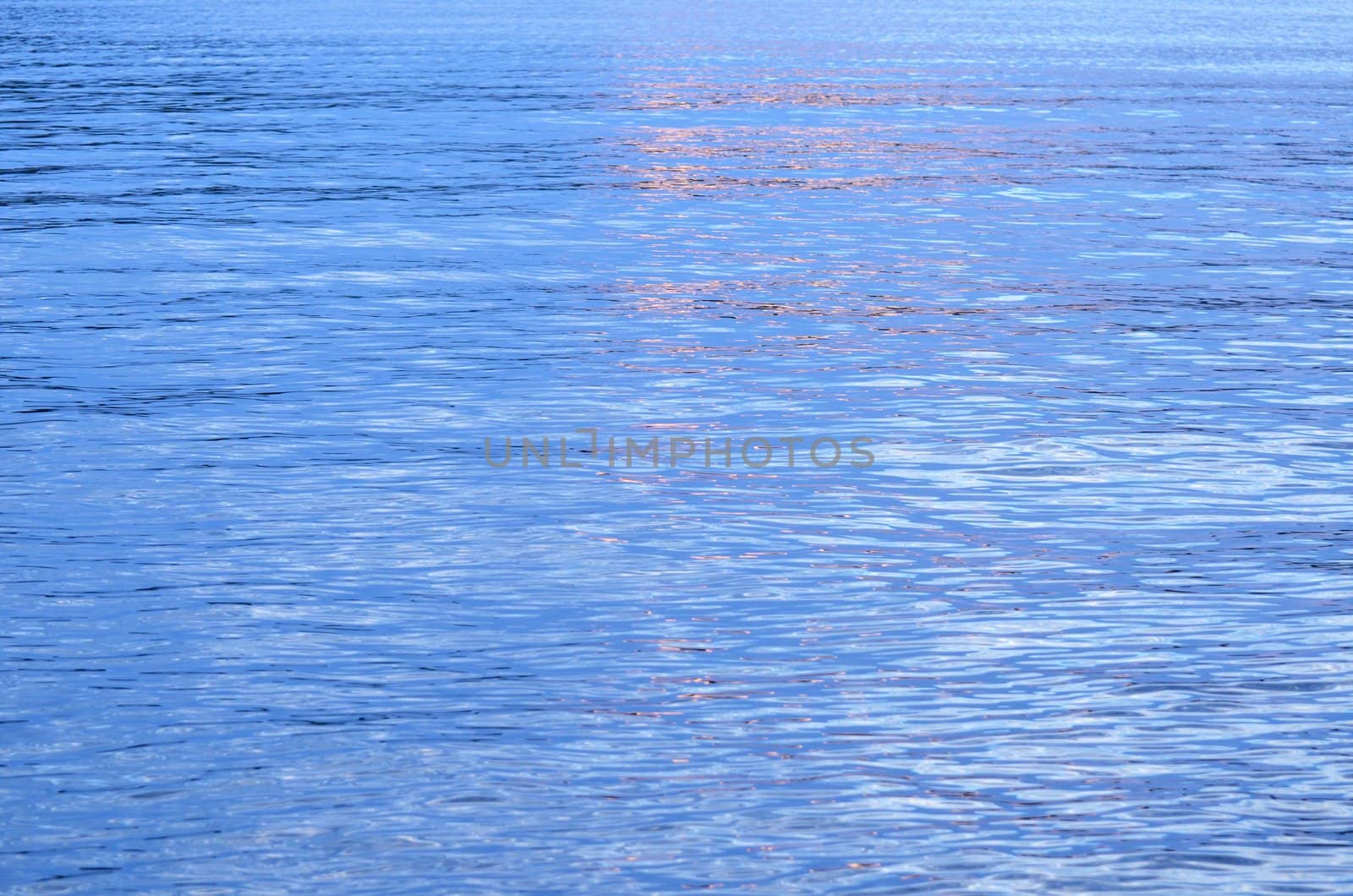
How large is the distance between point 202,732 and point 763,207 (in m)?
14.4

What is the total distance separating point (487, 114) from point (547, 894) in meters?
26.9

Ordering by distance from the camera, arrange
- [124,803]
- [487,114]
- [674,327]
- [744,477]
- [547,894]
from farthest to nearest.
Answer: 1. [487,114]
2. [674,327]
3. [744,477]
4. [124,803]
5. [547,894]

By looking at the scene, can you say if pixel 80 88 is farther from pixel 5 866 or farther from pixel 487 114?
pixel 5 866

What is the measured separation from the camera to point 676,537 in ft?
31.4

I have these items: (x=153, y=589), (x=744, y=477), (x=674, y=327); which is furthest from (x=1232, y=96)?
(x=153, y=589)

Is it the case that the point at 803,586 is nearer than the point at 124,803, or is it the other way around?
the point at 124,803

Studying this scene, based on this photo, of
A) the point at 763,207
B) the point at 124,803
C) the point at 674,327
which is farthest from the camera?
the point at 763,207

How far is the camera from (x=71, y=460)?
431 inches

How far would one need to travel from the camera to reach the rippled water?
6.43 m

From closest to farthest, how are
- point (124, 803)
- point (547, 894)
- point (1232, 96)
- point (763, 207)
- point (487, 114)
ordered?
point (547, 894), point (124, 803), point (763, 207), point (487, 114), point (1232, 96)

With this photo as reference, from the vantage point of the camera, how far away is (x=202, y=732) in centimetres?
713

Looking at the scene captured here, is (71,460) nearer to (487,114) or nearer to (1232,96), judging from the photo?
(487,114)

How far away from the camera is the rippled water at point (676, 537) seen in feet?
21.1

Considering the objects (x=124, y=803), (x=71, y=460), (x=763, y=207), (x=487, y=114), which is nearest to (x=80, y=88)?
(x=487, y=114)
